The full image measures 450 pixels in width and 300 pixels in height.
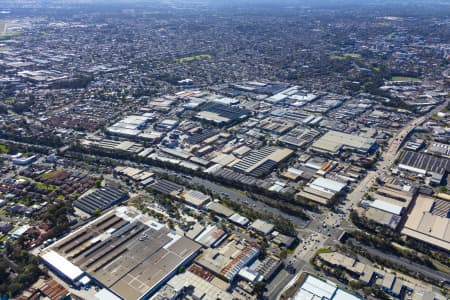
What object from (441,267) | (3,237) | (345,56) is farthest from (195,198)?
(345,56)

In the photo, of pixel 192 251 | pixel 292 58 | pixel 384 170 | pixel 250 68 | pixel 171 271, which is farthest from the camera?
pixel 292 58

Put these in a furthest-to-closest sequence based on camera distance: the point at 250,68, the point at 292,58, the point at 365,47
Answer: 1. the point at 365,47
2. the point at 292,58
3. the point at 250,68

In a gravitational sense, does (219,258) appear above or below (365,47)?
below

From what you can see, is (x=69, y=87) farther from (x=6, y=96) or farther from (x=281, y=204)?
(x=281, y=204)

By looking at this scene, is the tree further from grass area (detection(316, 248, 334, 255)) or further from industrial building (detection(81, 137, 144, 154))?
industrial building (detection(81, 137, 144, 154))

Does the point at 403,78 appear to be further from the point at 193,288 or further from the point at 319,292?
the point at 193,288

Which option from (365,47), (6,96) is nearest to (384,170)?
(6,96)

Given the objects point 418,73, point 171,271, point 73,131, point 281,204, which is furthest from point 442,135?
point 73,131

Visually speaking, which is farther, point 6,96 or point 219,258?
point 6,96
